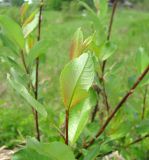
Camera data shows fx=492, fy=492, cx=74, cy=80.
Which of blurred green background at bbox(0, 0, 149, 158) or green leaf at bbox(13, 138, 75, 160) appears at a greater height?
green leaf at bbox(13, 138, 75, 160)

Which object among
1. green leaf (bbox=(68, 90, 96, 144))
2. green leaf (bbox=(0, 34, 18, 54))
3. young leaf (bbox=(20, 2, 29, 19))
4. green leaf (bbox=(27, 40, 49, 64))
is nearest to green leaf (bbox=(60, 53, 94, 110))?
green leaf (bbox=(68, 90, 96, 144))

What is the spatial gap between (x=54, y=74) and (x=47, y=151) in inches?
188

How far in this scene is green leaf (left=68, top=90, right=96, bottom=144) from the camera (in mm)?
803

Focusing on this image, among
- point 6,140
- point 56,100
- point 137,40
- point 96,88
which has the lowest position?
point 137,40

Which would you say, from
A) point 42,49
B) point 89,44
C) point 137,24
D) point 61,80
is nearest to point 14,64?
point 42,49

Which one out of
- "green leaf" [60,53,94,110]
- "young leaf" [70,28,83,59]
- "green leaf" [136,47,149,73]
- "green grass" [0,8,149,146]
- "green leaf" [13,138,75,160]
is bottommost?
"green grass" [0,8,149,146]

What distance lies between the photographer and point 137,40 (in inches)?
310

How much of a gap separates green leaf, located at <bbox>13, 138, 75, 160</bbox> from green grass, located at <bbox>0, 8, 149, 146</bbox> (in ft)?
0.31

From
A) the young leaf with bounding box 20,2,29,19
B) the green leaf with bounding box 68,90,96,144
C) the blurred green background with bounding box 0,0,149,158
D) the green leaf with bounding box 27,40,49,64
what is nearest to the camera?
the green leaf with bounding box 68,90,96,144

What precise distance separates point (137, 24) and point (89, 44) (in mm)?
8801

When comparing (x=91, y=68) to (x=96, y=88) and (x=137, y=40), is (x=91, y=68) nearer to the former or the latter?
(x=96, y=88)

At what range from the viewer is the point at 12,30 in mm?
930

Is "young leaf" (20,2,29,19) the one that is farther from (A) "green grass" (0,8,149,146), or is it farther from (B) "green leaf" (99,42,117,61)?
(B) "green leaf" (99,42,117,61)

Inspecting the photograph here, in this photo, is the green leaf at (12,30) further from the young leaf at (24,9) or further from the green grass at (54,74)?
the young leaf at (24,9)
